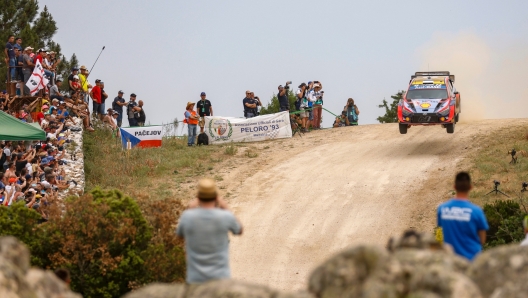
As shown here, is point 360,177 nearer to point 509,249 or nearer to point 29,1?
point 509,249

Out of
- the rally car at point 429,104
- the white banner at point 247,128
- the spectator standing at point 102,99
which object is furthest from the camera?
the white banner at point 247,128

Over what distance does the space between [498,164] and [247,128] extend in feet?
36.3

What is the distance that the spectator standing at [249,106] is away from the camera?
38.1m

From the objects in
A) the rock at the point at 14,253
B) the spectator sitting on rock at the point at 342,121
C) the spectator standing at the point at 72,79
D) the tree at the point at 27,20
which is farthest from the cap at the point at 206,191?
the tree at the point at 27,20

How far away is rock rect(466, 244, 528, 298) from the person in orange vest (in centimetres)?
2751

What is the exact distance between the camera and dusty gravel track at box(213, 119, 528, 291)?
25566 millimetres

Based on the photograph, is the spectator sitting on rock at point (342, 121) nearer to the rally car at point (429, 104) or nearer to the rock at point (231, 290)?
the rally car at point (429, 104)

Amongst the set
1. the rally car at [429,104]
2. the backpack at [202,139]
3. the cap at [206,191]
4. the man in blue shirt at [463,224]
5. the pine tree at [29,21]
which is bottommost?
the man in blue shirt at [463,224]

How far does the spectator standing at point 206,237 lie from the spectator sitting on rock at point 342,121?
32.8 metres

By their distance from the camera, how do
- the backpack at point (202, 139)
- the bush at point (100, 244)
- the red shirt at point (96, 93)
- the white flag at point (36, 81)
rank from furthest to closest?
the backpack at point (202, 139)
the red shirt at point (96, 93)
the white flag at point (36, 81)
the bush at point (100, 244)

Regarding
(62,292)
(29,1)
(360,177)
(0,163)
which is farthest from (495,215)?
(29,1)

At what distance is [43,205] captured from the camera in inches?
783

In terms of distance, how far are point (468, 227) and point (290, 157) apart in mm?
24947

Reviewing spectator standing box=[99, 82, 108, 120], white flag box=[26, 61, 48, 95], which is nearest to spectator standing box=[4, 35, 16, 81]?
white flag box=[26, 61, 48, 95]
